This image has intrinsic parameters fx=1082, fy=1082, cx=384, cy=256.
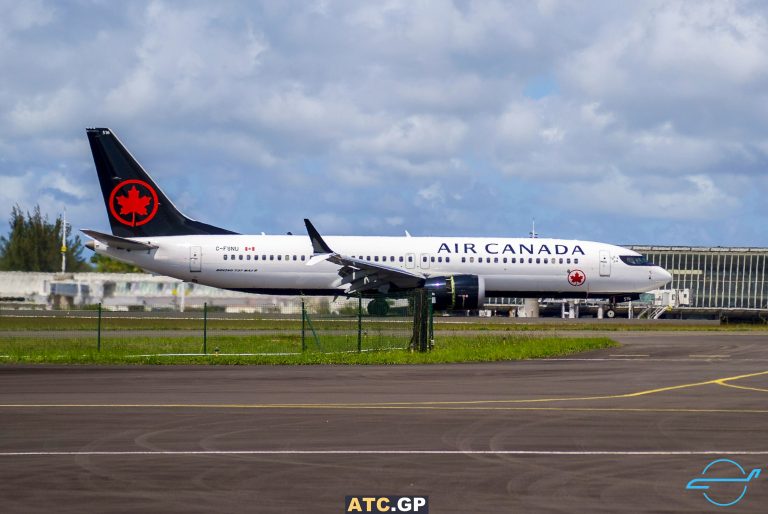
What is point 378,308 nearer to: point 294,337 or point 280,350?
point 280,350

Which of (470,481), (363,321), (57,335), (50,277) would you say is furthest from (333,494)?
(50,277)

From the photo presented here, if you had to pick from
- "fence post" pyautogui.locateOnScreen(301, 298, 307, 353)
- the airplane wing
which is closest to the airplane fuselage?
the airplane wing

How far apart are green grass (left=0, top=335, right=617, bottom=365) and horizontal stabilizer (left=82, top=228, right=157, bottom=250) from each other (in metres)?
14.5

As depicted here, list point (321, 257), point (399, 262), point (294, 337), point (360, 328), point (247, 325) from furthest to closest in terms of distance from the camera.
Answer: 1. point (399, 262)
2. point (321, 257)
3. point (247, 325)
4. point (294, 337)
5. point (360, 328)

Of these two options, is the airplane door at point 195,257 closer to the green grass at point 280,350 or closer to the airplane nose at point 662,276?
the green grass at point 280,350

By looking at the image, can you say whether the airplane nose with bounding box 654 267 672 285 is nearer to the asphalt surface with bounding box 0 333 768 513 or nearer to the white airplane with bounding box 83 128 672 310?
the white airplane with bounding box 83 128 672 310

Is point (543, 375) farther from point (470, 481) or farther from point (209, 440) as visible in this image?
point (470, 481)

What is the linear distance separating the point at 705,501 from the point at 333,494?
3287 millimetres

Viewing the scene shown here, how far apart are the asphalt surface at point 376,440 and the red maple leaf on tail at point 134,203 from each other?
2801 centimetres

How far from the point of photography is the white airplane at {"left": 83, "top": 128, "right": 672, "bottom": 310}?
165ft

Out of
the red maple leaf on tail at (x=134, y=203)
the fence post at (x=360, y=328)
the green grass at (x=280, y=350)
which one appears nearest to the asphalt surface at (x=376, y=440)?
the green grass at (x=280, y=350)

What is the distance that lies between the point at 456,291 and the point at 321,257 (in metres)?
6.42

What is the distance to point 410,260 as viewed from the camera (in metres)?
52.2

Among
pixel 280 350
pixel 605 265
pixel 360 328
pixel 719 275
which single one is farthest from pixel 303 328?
pixel 719 275
